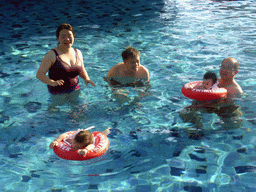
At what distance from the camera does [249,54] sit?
7660 mm

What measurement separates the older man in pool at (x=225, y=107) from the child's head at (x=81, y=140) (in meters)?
1.77

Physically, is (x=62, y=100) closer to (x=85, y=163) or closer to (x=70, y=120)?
(x=70, y=120)

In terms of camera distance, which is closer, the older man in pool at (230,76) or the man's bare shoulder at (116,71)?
the older man in pool at (230,76)

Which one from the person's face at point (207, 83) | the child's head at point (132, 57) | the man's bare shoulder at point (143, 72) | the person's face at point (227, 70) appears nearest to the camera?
the person's face at point (227, 70)

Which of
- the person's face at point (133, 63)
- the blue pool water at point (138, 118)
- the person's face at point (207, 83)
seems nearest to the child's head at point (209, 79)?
the person's face at point (207, 83)

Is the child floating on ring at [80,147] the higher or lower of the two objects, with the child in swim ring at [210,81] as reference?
lower

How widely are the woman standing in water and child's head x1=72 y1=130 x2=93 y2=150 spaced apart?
1.18 m

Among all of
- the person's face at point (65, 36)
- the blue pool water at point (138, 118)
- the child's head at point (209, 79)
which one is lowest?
the blue pool water at point (138, 118)

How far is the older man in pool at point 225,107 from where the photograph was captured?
501 centimetres

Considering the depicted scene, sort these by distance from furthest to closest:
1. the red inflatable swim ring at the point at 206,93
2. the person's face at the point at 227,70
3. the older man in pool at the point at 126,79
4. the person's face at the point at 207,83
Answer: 1. the older man in pool at the point at 126,79
2. the person's face at the point at 207,83
3. the person's face at the point at 227,70
4. the red inflatable swim ring at the point at 206,93

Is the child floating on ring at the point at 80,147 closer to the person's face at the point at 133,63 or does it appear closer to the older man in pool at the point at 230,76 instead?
Result: the person's face at the point at 133,63

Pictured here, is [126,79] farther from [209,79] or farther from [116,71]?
[209,79]

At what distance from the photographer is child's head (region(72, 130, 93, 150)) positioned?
3941mm

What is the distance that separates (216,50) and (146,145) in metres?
4.54
